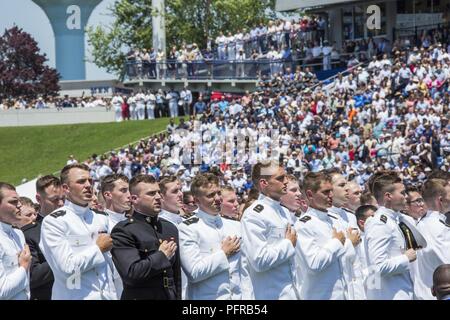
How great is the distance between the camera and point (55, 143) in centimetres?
5181

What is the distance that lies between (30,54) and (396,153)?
47.0 meters

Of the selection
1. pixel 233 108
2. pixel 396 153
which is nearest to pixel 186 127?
pixel 233 108

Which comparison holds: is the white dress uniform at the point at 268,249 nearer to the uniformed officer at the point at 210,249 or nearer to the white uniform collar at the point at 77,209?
the uniformed officer at the point at 210,249

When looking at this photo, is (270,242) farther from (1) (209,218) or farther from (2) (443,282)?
(2) (443,282)

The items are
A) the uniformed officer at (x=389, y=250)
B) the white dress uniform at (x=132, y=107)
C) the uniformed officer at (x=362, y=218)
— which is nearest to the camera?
the uniformed officer at (x=389, y=250)

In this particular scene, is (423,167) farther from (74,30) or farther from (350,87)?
(74,30)

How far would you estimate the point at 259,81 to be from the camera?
4512cm

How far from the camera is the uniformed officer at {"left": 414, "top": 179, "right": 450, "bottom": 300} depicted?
414 inches

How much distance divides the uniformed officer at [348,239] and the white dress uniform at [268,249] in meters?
0.53

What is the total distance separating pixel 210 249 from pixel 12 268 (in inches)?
62.7

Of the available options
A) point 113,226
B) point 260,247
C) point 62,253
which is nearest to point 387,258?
point 260,247

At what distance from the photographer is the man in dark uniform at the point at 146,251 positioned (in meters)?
9.34

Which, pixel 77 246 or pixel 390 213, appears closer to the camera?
pixel 77 246

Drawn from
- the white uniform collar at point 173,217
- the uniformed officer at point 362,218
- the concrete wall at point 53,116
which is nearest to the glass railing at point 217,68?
the concrete wall at point 53,116
